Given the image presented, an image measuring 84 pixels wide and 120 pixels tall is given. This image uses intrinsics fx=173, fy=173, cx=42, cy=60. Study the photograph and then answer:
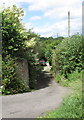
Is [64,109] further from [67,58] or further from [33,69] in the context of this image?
[67,58]

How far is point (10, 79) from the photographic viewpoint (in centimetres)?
797

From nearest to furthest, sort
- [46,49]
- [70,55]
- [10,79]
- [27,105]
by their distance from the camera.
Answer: [27,105]
[10,79]
[70,55]
[46,49]

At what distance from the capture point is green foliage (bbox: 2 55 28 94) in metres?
7.88

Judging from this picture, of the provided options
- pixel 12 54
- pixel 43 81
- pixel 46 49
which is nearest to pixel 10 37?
pixel 12 54

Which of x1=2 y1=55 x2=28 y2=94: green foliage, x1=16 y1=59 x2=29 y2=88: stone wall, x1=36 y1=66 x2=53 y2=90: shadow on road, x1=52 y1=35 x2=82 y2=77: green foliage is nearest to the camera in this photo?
x1=2 y1=55 x2=28 y2=94: green foliage

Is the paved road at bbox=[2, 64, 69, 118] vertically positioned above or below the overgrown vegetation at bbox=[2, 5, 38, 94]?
below

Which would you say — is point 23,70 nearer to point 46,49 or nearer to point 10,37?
point 10,37

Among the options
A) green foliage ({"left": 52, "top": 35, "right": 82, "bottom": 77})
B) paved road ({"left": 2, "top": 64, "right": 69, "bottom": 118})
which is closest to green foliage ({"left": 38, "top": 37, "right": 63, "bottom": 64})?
green foliage ({"left": 52, "top": 35, "right": 82, "bottom": 77})

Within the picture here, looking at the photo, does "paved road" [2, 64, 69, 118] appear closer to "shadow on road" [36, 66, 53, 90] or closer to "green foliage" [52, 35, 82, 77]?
"shadow on road" [36, 66, 53, 90]

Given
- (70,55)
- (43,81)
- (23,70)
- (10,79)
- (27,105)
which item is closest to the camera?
(27,105)

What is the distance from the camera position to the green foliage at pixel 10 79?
25.9 ft

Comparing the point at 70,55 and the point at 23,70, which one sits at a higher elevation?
the point at 70,55

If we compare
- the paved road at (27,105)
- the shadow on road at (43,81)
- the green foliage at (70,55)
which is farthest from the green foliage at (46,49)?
the paved road at (27,105)

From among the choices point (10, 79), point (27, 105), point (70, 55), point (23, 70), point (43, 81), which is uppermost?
point (70, 55)
